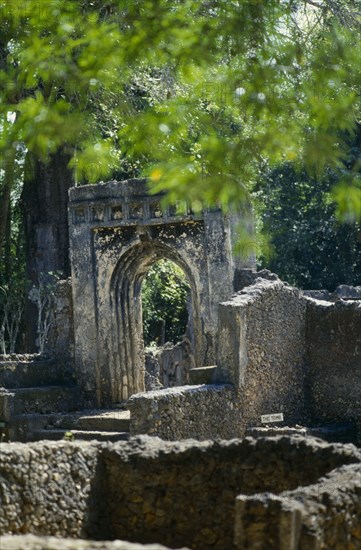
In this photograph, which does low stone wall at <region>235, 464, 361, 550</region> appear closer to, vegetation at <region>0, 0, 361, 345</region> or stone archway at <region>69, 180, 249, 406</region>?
vegetation at <region>0, 0, 361, 345</region>

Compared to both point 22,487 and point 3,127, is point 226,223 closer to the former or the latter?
point 3,127

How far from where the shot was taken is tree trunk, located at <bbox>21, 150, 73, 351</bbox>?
90.2 ft

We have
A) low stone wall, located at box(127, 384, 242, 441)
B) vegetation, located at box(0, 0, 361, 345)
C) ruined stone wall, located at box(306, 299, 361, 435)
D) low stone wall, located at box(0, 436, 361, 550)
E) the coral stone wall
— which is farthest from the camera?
ruined stone wall, located at box(306, 299, 361, 435)

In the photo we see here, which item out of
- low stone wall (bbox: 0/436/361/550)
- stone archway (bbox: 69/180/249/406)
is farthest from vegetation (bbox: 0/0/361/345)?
stone archway (bbox: 69/180/249/406)

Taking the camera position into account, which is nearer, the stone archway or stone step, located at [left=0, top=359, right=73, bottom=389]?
stone step, located at [left=0, top=359, right=73, bottom=389]

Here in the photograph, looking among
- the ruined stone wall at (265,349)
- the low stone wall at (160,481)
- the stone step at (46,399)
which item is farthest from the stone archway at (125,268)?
the low stone wall at (160,481)

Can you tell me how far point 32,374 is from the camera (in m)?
20.0

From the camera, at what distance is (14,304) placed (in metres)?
31.3

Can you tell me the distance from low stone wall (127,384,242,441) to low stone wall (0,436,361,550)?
4.94 meters

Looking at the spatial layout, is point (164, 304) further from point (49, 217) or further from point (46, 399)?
point (46, 399)

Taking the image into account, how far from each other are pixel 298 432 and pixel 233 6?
6.40m

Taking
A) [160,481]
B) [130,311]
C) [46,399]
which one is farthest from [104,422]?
[160,481]

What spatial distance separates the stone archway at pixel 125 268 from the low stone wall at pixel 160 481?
985 cm

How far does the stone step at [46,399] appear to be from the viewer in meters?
18.7
